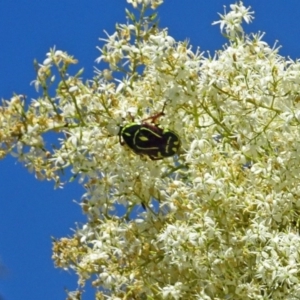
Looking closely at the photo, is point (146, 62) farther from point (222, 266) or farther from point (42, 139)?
point (222, 266)

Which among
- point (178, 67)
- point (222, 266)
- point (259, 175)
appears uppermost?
point (178, 67)

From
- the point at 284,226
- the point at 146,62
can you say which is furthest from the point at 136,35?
the point at 284,226

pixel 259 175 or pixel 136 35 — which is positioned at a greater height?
pixel 136 35

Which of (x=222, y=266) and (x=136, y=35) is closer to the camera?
(x=222, y=266)
